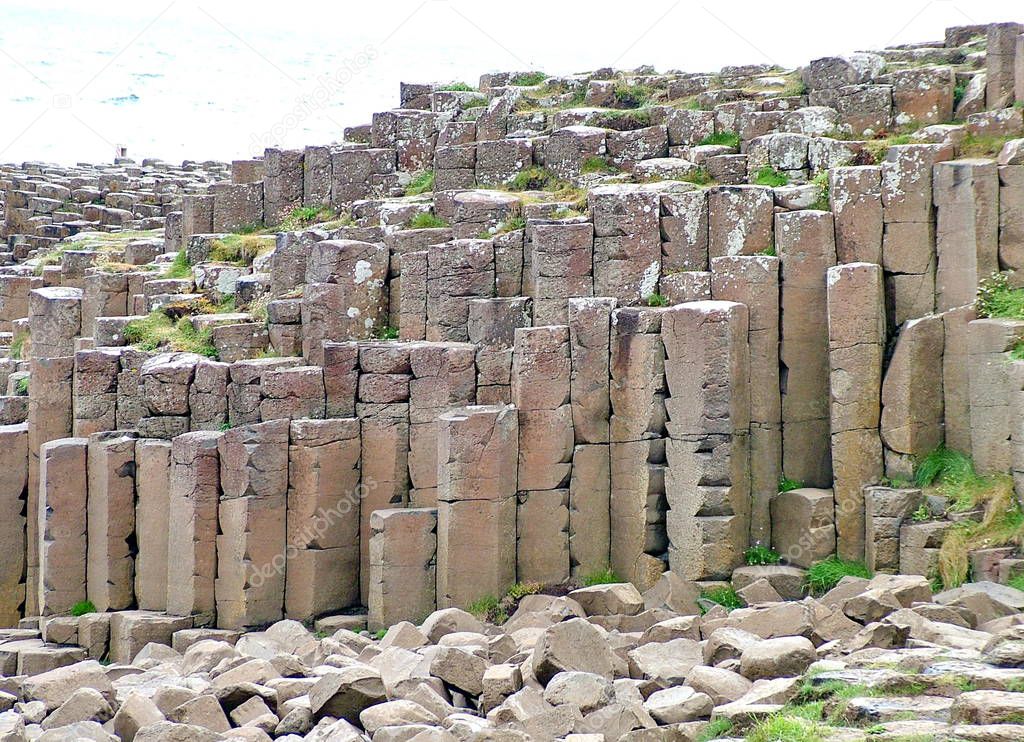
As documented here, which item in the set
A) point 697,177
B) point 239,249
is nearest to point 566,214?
point 697,177

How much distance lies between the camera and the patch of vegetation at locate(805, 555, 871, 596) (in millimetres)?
19031

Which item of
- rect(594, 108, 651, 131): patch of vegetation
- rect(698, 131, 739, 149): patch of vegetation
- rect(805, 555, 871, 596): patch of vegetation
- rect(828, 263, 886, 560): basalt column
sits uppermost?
rect(594, 108, 651, 131): patch of vegetation

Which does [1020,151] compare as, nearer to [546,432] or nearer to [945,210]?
[945,210]

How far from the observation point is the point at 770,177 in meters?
22.3

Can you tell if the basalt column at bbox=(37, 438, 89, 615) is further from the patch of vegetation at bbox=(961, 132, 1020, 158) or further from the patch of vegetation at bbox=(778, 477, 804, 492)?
the patch of vegetation at bbox=(961, 132, 1020, 158)

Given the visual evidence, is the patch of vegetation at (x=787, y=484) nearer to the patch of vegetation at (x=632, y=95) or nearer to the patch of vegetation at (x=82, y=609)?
the patch of vegetation at (x=632, y=95)

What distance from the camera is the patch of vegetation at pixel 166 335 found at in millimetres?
23594

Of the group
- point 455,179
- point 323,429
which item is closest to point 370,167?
point 455,179

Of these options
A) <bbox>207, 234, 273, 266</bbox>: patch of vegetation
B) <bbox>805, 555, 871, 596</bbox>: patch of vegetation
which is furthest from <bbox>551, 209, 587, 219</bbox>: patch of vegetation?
<bbox>805, 555, 871, 596</bbox>: patch of vegetation

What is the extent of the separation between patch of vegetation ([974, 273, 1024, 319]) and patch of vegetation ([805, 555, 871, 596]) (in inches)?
147

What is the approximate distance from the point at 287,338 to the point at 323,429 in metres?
2.54

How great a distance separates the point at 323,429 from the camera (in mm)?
21172

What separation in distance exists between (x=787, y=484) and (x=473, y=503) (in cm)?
440

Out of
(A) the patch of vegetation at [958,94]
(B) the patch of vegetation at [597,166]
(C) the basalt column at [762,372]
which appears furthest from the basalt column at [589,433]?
(A) the patch of vegetation at [958,94]
